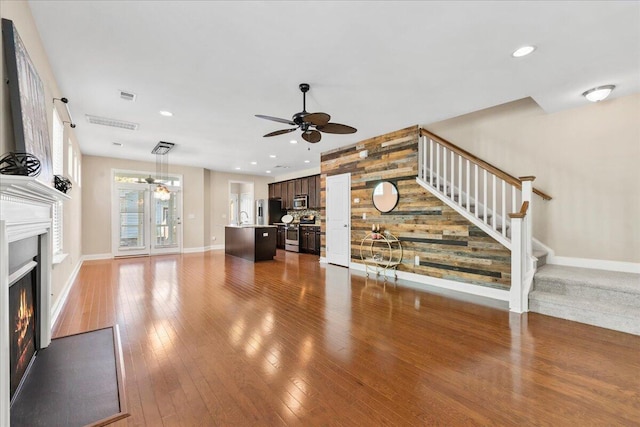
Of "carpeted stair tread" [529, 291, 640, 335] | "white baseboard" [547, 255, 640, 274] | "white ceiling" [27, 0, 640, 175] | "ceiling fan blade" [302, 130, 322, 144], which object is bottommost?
"carpeted stair tread" [529, 291, 640, 335]

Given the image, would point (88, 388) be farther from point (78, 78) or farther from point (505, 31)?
point (505, 31)

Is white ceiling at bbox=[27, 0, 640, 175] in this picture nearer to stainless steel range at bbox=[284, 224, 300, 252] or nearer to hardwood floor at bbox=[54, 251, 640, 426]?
hardwood floor at bbox=[54, 251, 640, 426]

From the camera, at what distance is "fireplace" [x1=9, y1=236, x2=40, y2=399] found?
5.61ft

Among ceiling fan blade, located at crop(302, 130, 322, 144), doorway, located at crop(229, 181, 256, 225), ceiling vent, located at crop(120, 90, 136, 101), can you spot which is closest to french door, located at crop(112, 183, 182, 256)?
doorway, located at crop(229, 181, 256, 225)

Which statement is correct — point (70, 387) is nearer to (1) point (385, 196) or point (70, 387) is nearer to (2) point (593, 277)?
(1) point (385, 196)

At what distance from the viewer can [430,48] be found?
266 cm

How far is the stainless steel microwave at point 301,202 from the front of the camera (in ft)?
29.5

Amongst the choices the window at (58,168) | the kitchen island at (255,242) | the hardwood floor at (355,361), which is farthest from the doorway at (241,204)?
the window at (58,168)

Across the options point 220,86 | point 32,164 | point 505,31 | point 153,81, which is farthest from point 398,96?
point 32,164

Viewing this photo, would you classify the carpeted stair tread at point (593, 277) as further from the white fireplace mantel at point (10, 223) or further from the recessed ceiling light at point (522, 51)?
the white fireplace mantel at point (10, 223)

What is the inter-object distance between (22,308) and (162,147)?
16.6 feet

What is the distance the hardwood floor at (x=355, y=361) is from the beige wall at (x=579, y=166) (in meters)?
1.80

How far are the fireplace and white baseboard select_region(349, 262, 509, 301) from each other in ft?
14.8

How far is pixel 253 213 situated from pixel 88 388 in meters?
8.72
